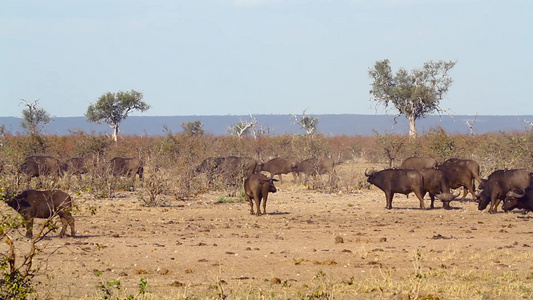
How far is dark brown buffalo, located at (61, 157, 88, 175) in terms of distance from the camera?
24683mm

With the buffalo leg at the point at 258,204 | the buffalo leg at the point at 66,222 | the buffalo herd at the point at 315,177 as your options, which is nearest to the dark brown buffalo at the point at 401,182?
the buffalo herd at the point at 315,177

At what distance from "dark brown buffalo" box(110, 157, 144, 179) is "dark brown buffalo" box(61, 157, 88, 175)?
37.3 inches

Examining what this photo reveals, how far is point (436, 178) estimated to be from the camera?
65.8 feet

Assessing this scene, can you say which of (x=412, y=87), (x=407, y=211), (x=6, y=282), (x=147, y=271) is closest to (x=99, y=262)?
(x=147, y=271)

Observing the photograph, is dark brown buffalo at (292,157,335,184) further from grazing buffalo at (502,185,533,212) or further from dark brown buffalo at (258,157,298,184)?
grazing buffalo at (502,185,533,212)

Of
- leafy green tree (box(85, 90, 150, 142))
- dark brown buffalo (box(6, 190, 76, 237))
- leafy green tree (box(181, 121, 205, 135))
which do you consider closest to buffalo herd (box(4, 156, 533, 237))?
dark brown buffalo (box(6, 190, 76, 237))

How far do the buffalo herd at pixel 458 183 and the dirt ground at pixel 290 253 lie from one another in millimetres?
443

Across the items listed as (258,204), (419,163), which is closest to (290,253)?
(258,204)

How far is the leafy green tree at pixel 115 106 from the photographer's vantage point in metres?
72.1

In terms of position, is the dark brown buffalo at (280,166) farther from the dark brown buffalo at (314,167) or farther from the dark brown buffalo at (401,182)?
the dark brown buffalo at (401,182)

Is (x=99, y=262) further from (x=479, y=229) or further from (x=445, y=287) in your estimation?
(x=479, y=229)

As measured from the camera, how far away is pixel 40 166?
2475 centimetres

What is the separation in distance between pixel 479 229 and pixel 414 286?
7750 mm

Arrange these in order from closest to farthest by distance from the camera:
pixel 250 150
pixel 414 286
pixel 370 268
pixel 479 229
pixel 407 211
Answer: pixel 414 286
pixel 370 268
pixel 479 229
pixel 407 211
pixel 250 150
